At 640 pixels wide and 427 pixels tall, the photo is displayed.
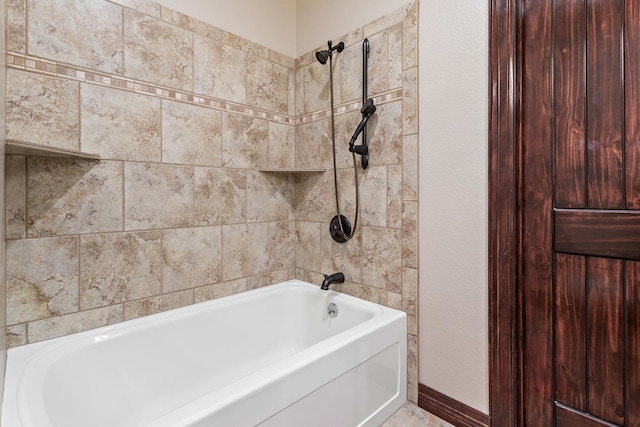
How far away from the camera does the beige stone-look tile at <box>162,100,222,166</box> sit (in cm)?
159

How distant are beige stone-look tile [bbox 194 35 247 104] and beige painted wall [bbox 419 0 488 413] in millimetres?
1036

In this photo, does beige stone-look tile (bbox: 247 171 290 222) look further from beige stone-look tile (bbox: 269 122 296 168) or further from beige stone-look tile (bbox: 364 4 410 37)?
beige stone-look tile (bbox: 364 4 410 37)

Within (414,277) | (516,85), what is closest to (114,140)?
(414,277)

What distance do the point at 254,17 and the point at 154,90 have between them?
85cm

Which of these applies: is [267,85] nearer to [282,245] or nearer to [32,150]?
[282,245]

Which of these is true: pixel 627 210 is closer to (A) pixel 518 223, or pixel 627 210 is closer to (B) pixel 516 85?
(A) pixel 518 223

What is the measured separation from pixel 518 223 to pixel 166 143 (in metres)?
1.67

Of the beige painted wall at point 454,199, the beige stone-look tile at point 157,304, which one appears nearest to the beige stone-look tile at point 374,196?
the beige painted wall at point 454,199

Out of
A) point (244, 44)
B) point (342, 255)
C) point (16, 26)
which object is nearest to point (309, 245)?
point (342, 255)

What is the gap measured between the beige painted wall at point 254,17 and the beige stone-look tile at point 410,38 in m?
0.89

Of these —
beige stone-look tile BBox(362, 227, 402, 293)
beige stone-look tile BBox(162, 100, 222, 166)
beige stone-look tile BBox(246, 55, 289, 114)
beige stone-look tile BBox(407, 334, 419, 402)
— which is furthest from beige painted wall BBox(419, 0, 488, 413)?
beige stone-look tile BBox(162, 100, 222, 166)

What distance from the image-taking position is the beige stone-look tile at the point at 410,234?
5.10ft

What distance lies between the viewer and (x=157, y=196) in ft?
5.11

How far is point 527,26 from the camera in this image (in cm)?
A: 127
